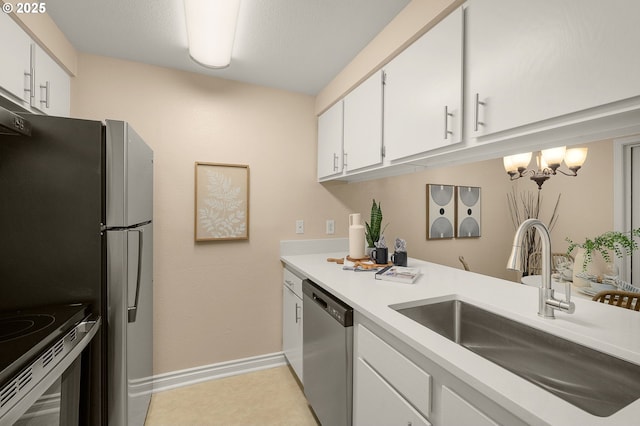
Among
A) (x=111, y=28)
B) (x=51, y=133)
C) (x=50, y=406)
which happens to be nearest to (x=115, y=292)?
(x=50, y=406)

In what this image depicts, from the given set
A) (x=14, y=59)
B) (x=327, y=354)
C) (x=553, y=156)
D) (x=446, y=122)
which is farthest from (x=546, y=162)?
(x=14, y=59)

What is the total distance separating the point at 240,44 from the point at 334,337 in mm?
1792

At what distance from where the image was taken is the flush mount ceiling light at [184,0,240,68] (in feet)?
4.41

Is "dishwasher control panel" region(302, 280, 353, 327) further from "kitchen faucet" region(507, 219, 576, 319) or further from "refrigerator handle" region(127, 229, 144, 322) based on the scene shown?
"refrigerator handle" region(127, 229, 144, 322)

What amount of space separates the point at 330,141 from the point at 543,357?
5.99 feet

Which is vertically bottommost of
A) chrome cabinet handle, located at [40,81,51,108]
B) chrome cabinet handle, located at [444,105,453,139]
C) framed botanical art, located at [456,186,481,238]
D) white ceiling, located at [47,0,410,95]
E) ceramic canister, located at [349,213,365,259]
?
ceramic canister, located at [349,213,365,259]

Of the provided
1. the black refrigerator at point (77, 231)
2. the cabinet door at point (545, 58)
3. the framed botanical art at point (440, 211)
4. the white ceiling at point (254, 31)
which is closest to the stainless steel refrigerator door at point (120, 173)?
the black refrigerator at point (77, 231)

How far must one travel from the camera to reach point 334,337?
1.41 m

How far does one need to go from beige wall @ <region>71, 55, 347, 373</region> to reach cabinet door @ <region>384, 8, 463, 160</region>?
3.49 feet

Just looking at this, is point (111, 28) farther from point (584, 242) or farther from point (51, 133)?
point (584, 242)

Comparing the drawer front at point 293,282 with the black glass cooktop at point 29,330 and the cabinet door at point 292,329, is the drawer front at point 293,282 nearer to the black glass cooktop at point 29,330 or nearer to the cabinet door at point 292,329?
the cabinet door at point 292,329

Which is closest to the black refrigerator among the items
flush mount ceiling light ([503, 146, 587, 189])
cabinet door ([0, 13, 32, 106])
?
cabinet door ([0, 13, 32, 106])

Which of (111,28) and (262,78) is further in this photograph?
(262,78)

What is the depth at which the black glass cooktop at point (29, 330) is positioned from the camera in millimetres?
815
